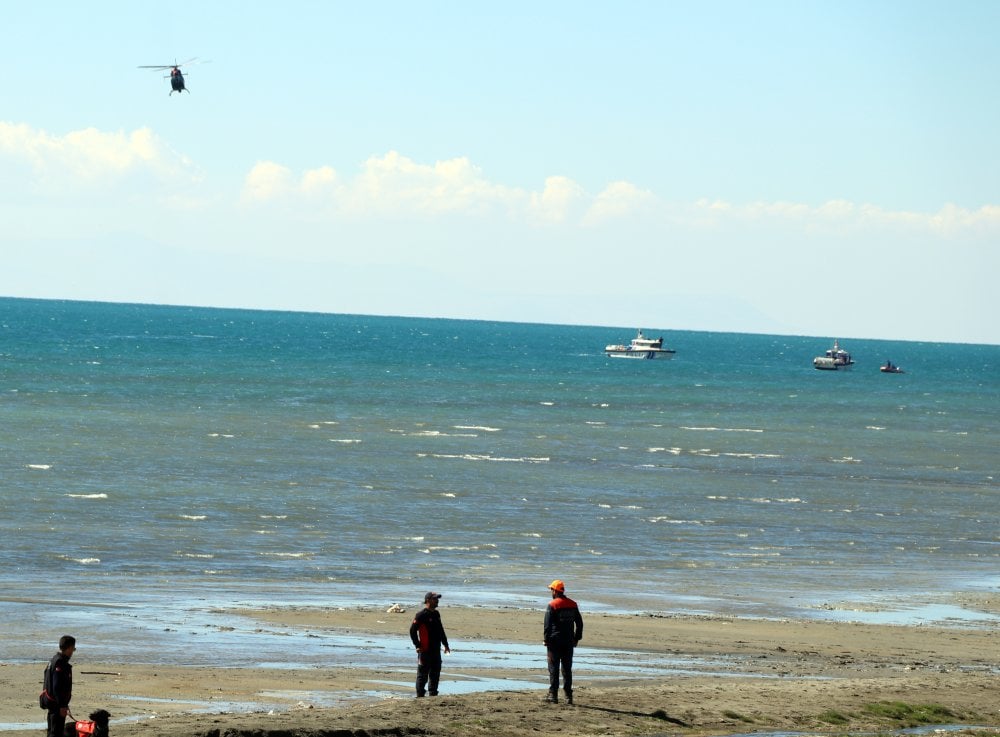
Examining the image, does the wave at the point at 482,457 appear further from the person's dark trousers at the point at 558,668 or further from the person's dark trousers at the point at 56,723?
the person's dark trousers at the point at 56,723

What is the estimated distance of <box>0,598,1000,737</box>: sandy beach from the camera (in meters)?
17.1

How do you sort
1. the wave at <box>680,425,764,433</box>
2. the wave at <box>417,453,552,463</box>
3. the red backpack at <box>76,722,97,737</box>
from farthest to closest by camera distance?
the wave at <box>680,425,764,433</box> < the wave at <box>417,453,552,463</box> < the red backpack at <box>76,722,97,737</box>

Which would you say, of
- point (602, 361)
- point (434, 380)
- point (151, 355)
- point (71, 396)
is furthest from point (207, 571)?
point (602, 361)

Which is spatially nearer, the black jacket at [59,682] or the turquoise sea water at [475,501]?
the black jacket at [59,682]

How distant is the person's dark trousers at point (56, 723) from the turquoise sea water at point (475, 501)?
8882 millimetres

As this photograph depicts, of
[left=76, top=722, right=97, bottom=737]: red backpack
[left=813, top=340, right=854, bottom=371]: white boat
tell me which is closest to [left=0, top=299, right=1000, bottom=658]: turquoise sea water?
[left=76, top=722, right=97, bottom=737]: red backpack

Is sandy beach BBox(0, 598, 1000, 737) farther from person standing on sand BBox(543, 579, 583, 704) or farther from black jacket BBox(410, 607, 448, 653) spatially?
black jacket BBox(410, 607, 448, 653)

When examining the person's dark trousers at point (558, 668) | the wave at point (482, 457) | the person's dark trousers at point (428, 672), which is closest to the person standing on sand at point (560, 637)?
the person's dark trousers at point (558, 668)

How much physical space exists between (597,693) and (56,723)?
23.2 ft

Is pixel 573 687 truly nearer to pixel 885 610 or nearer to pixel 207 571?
pixel 885 610

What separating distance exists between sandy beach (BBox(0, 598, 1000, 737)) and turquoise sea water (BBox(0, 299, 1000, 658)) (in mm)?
3411

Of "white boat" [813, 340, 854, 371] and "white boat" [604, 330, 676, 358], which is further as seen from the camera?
"white boat" [604, 330, 676, 358]

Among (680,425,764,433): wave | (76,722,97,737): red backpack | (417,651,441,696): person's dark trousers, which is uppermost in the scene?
(76,722,97,737): red backpack

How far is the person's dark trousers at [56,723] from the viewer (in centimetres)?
1467
